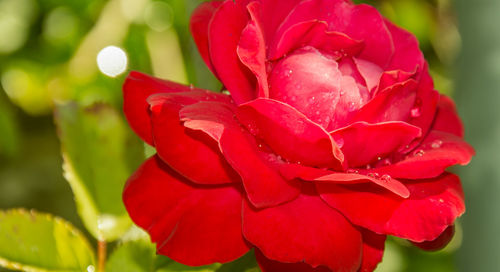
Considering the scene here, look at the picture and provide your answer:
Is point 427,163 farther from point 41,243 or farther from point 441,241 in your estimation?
point 41,243

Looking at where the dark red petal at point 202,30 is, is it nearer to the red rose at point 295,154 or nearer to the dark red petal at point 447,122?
the red rose at point 295,154

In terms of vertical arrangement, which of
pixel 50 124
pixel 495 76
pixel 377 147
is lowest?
pixel 50 124

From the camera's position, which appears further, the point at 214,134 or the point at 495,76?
the point at 495,76

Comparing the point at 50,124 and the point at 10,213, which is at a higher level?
the point at 10,213

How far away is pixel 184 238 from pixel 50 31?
2.09 ft

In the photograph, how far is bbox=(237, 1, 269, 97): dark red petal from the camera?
1.08ft

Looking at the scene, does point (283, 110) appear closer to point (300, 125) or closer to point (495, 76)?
point (300, 125)

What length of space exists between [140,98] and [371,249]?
0.18 m

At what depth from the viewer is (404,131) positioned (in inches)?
13.0

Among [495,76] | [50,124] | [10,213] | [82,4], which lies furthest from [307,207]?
[50,124]

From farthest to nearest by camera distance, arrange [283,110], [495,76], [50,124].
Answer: [50,124] < [495,76] < [283,110]

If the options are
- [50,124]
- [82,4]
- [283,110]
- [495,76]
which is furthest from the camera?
[50,124]

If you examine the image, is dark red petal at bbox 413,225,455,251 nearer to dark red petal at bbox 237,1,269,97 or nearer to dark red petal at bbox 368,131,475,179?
dark red petal at bbox 368,131,475,179

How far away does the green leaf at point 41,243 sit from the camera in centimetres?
39
